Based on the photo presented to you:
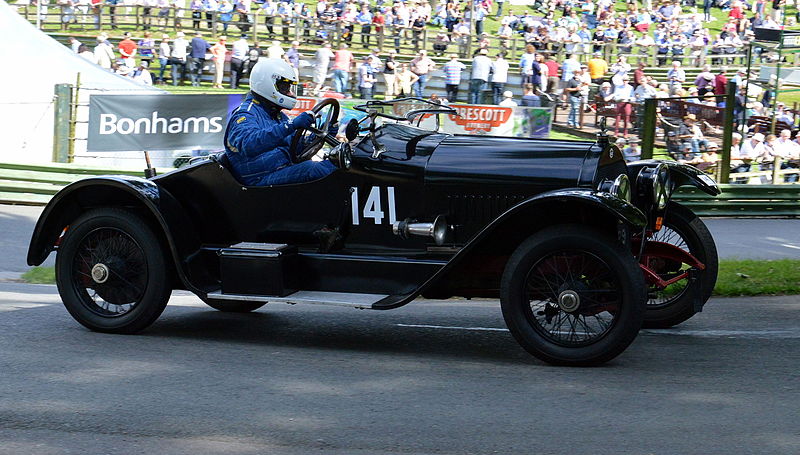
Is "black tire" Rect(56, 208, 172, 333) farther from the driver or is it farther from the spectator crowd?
the spectator crowd

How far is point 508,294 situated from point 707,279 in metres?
1.85

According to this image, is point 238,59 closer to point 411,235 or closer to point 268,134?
point 268,134

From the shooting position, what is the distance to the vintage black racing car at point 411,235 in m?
5.64

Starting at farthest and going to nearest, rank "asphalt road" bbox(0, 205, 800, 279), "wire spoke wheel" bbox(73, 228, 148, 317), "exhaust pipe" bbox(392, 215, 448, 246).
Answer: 1. "asphalt road" bbox(0, 205, 800, 279)
2. "wire spoke wheel" bbox(73, 228, 148, 317)
3. "exhaust pipe" bbox(392, 215, 448, 246)

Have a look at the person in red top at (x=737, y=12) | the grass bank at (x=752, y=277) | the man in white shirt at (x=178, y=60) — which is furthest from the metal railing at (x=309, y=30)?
the grass bank at (x=752, y=277)

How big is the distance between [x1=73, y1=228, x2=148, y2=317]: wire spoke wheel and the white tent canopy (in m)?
8.86

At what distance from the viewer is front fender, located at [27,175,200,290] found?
6359 mm

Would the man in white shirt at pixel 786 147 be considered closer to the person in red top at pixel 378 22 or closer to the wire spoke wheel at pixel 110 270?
the wire spoke wheel at pixel 110 270

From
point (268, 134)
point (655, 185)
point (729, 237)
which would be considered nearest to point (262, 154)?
point (268, 134)

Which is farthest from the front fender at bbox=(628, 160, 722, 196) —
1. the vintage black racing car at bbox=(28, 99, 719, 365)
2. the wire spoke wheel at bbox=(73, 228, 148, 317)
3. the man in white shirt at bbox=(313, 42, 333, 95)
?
the man in white shirt at bbox=(313, 42, 333, 95)

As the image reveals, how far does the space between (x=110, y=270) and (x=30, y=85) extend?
33.9ft

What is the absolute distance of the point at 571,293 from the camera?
5.62 m

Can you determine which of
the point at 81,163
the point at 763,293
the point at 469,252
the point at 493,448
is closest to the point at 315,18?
the point at 81,163

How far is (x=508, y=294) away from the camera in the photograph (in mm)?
5652
